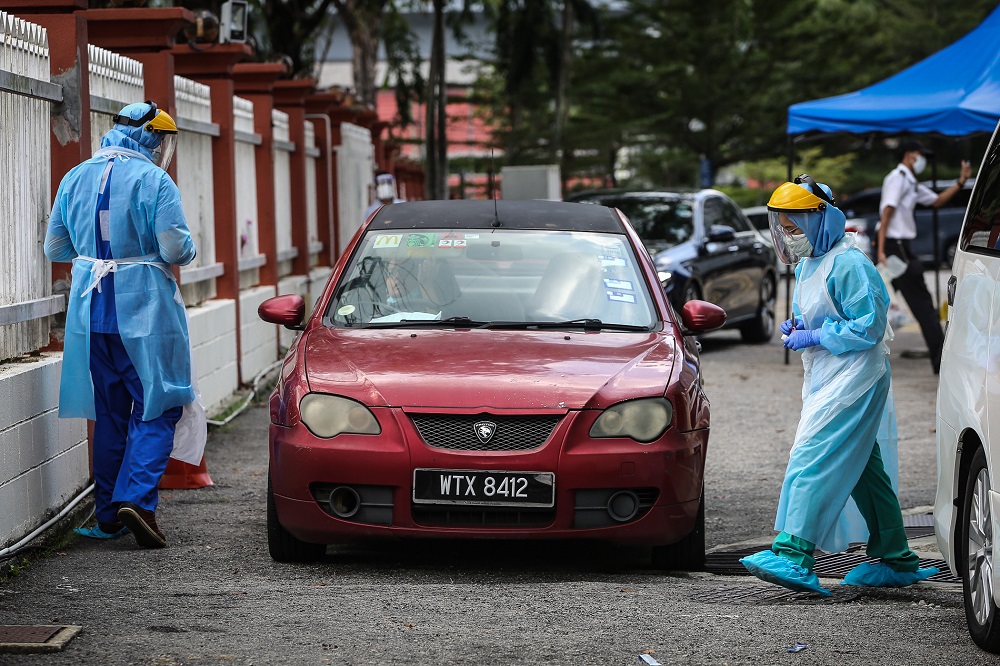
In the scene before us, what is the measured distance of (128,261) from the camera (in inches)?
258

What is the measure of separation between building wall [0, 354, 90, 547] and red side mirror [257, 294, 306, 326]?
38.6 inches

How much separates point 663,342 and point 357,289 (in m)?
1.42

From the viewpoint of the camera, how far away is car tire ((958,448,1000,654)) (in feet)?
15.4

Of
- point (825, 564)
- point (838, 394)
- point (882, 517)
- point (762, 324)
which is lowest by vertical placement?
point (762, 324)

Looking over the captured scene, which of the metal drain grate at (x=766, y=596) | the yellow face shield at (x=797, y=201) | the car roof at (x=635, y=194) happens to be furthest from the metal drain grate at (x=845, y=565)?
the car roof at (x=635, y=194)

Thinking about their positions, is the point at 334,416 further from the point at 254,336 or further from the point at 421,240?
the point at 254,336

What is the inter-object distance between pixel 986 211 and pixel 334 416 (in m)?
2.48

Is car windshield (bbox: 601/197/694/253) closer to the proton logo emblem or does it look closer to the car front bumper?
the car front bumper

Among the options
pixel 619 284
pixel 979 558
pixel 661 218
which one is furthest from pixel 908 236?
pixel 979 558

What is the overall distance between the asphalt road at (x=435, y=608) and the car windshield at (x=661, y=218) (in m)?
8.31

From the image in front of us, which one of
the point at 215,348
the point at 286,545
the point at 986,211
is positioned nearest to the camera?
the point at 986,211

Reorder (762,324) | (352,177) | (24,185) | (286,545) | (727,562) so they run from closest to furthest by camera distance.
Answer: (286,545), (727,562), (24,185), (762,324), (352,177)

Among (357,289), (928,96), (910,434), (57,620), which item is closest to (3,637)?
(57,620)

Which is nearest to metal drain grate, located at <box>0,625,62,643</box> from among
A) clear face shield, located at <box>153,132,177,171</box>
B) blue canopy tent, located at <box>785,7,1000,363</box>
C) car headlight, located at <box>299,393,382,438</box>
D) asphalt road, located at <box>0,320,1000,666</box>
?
asphalt road, located at <box>0,320,1000,666</box>
